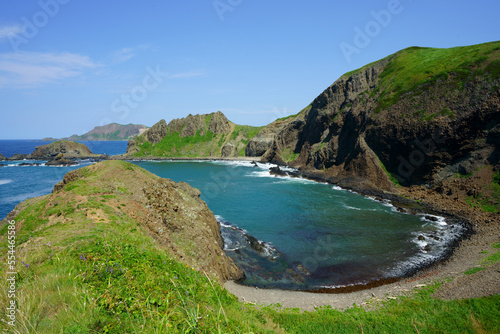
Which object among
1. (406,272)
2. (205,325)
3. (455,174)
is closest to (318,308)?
(406,272)

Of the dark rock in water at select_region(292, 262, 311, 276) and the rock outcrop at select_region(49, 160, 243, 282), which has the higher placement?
the rock outcrop at select_region(49, 160, 243, 282)

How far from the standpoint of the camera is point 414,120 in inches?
2292

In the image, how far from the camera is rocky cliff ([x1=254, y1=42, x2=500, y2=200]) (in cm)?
4991

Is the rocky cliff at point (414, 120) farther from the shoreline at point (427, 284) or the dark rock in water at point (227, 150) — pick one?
the dark rock in water at point (227, 150)

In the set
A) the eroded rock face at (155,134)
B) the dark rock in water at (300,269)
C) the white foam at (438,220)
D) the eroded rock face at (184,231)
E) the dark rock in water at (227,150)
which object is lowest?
the dark rock in water at (300,269)

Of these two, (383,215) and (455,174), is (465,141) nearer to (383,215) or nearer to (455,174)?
(455,174)

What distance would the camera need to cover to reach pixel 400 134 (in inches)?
2386

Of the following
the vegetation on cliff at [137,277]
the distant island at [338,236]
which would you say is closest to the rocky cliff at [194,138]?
the distant island at [338,236]

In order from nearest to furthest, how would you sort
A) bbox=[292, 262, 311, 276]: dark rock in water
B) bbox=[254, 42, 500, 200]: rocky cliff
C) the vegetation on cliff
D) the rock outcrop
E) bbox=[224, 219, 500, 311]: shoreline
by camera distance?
the vegetation on cliff < the rock outcrop < bbox=[224, 219, 500, 311]: shoreline < bbox=[292, 262, 311, 276]: dark rock in water < bbox=[254, 42, 500, 200]: rocky cliff

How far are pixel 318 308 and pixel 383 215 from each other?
31.7 m

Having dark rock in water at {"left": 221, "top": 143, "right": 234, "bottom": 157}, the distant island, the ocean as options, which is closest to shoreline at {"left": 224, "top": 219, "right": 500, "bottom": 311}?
the distant island

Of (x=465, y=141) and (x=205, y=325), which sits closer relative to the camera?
(x=205, y=325)

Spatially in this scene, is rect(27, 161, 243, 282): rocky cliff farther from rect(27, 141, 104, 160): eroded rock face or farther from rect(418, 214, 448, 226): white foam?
rect(27, 141, 104, 160): eroded rock face

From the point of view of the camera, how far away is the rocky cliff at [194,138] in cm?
16388
